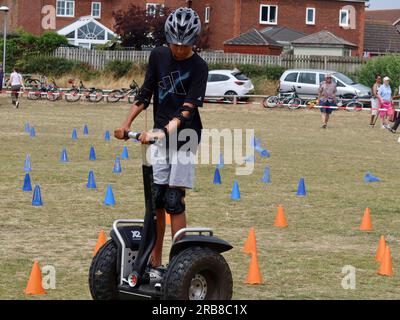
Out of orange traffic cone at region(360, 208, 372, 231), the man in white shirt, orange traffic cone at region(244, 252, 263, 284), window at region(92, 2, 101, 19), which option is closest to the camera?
orange traffic cone at region(244, 252, 263, 284)

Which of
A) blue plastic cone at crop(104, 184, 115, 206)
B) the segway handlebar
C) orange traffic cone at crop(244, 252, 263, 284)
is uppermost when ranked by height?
the segway handlebar

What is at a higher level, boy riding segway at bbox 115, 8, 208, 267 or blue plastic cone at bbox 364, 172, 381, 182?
boy riding segway at bbox 115, 8, 208, 267

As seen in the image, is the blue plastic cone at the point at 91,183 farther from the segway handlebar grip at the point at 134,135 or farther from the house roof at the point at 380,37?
the house roof at the point at 380,37

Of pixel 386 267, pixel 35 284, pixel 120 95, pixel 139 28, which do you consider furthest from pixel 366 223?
pixel 139 28

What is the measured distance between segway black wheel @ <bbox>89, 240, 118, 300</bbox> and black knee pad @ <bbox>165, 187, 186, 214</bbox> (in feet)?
1.71

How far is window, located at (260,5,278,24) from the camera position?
220 ft

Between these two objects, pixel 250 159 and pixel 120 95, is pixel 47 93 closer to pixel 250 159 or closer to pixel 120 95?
pixel 120 95

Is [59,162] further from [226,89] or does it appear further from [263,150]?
[226,89]

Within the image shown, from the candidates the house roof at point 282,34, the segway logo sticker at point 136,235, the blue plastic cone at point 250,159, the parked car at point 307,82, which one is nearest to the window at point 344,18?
the house roof at point 282,34

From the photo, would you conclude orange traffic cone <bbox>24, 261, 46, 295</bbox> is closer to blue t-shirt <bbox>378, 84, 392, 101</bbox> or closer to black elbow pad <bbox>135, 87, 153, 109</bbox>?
black elbow pad <bbox>135, 87, 153, 109</bbox>

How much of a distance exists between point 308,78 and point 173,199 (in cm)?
3530

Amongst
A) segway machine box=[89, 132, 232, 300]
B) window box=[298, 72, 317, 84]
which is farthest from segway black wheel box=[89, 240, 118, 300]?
window box=[298, 72, 317, 84]

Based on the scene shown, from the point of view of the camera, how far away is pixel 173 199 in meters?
7.26

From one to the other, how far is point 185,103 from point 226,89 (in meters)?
35.0
